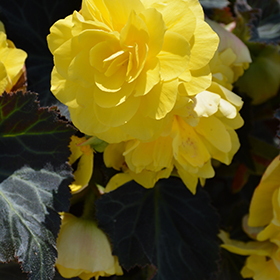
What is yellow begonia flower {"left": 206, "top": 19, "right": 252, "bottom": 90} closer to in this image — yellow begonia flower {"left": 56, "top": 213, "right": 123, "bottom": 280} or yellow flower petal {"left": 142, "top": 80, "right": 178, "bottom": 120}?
yellow flower petal {"left": 142, "top": 80, "right": 178, "bottom": 120}

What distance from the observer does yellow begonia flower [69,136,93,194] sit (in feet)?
1.67

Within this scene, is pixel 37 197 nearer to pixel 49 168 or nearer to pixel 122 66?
pixel 49 168

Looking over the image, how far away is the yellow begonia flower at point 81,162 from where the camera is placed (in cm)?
51

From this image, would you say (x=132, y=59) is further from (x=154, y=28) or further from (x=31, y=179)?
(x=31, y=179)

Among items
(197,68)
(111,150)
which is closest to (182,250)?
(111,150)

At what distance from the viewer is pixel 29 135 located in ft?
1.63

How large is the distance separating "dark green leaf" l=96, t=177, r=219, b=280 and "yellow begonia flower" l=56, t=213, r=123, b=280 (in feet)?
0.07

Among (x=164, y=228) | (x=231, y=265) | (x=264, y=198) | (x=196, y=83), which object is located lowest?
(x=231, y=265)

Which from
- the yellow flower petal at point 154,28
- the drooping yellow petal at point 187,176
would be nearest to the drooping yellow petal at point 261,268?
the drooping yellow petal at point 187,176

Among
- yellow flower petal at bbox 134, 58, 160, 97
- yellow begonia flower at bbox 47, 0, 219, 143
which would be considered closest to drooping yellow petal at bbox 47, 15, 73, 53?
yellow begonia flower at bbox 47, 0, 219, 143

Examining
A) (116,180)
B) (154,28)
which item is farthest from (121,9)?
(116,180)

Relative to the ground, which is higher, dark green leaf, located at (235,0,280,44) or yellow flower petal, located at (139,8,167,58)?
yellow flower petal, located at (139,8,167,58)

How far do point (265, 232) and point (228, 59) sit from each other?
318 millimetres

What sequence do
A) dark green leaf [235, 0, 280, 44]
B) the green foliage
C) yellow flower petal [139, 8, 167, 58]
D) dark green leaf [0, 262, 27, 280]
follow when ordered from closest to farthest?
yellow flower petal [139, 8, 167, 58] → the green foliage → dark green leaf [0, 262, 27, 280] → dark green leaf [235, 0, 280, 44]
